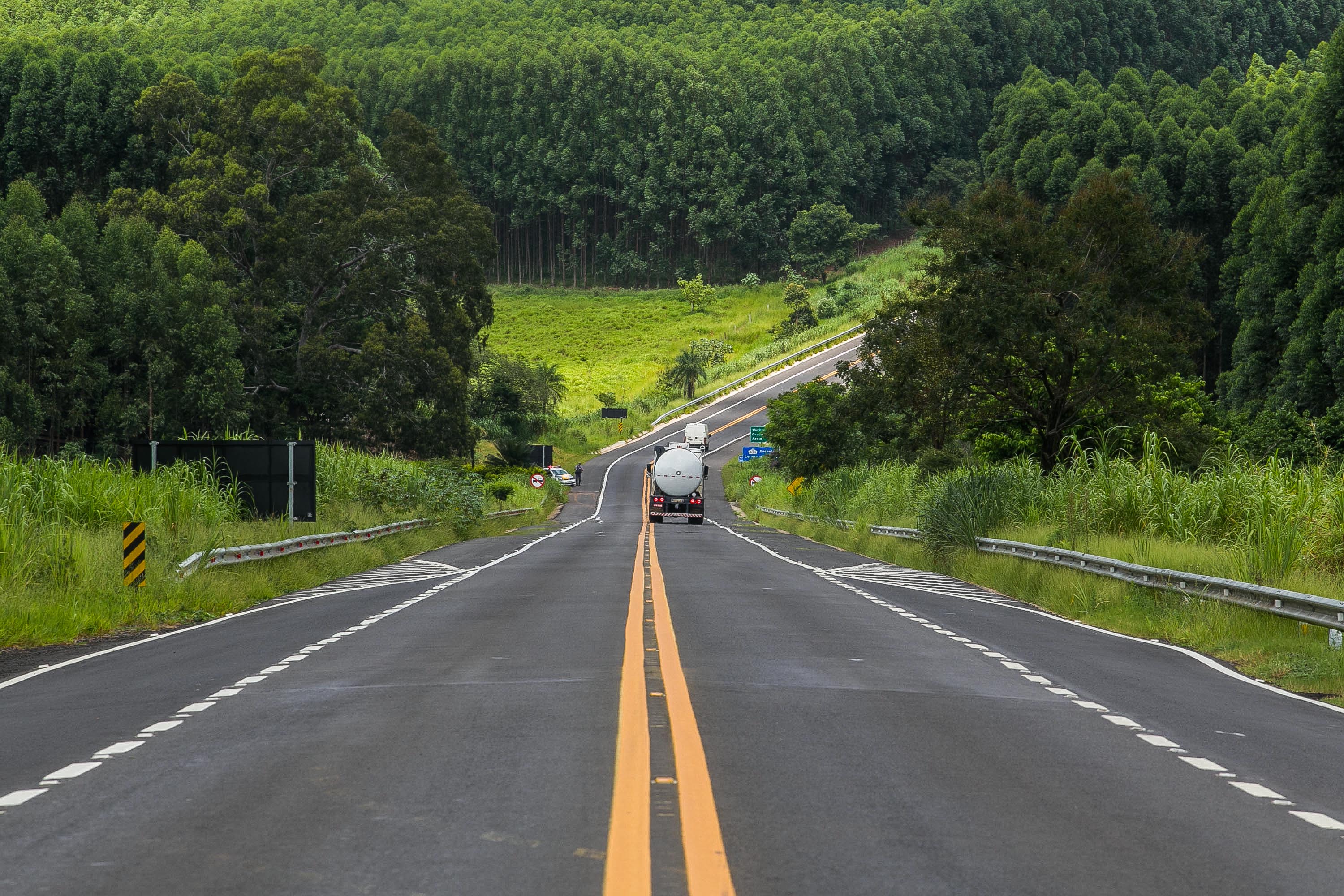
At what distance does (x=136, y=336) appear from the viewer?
5284 cm

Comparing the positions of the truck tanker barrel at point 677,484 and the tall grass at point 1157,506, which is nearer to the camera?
the tall grass at point 1157,506

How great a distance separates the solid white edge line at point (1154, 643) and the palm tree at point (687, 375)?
318 feet

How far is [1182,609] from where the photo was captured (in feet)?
55.1

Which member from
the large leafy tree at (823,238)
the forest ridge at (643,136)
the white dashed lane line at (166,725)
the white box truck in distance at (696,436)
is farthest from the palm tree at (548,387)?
the white dashed lane line at (166,725)

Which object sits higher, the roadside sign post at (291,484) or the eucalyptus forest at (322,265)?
the eucalyptus forest at (322,265)

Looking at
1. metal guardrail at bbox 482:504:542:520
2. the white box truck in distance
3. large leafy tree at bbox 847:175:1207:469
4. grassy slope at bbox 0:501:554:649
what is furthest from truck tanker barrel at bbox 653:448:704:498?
grassy slope at bbox 0:501:554:649

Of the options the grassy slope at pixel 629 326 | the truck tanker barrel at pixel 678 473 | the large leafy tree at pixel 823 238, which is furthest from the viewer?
the large leafy tree at pixel 823 238

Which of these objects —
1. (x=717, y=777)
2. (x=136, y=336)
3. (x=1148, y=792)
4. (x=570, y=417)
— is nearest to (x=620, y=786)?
(x=717, y=777)

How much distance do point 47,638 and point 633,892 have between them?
466 inches

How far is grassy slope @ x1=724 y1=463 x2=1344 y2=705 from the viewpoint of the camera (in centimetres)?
1302

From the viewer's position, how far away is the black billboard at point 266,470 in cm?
2758

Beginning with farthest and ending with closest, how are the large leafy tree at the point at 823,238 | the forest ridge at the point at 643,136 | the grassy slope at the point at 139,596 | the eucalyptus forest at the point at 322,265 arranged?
the forest ridge at the point at 643,136 < the large leafy tree at the point at 823,238 < the eucalyptus forest at the point at 322,265 < the grassy slope at the point at 139,596

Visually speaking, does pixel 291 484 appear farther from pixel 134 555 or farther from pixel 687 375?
pixel 687 375

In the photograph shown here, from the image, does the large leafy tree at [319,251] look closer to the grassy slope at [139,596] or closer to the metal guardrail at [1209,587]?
the grassy slope at [139,596]
